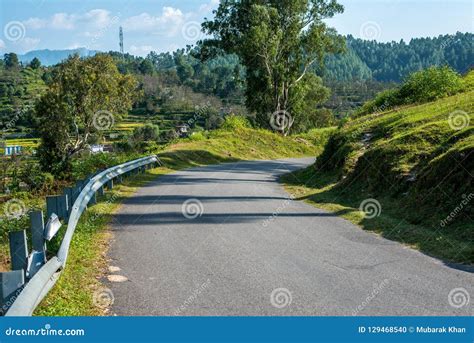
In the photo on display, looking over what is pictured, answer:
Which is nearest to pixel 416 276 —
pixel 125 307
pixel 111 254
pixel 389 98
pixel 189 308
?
pixel 189 308

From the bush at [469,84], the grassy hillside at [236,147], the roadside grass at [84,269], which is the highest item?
the bush at [469,84]

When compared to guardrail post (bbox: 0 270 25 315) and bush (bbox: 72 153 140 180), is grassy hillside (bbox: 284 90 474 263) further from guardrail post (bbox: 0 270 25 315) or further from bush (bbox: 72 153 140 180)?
bush (bbox: 72 153 140 180)

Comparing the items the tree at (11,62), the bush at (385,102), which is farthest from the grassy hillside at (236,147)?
the tree at (11,62)

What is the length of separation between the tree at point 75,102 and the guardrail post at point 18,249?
3334cm

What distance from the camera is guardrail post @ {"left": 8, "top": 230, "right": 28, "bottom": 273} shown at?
5.61m

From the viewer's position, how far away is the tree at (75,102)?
38438mm

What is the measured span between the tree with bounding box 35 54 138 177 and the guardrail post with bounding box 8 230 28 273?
33.3m

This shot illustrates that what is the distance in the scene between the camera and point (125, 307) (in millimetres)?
5977

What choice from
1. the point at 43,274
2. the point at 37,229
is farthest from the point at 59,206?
the point at 43,274

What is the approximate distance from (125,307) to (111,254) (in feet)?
8.75

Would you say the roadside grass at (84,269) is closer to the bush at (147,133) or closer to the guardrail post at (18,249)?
the guardrail post at (18,249)

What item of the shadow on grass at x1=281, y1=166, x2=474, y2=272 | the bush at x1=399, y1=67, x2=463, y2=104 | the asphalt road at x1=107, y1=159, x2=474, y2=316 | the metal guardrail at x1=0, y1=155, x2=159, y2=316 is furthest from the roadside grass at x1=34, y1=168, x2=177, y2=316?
the bush at x1=399, y1=67, x2=463, y2=104
